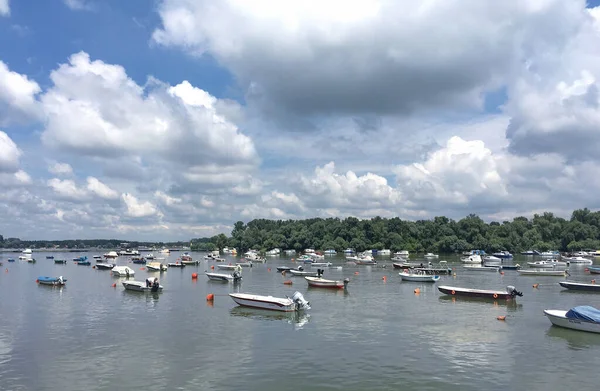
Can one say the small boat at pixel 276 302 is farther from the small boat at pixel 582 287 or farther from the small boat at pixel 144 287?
the small boat at pixel 582 287

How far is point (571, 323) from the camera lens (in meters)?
41.1

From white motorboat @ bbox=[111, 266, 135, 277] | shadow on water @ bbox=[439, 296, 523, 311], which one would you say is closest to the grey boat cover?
shadow on water @ bbox=[439, 296, 523, 311]

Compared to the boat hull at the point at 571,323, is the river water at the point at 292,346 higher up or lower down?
lower down

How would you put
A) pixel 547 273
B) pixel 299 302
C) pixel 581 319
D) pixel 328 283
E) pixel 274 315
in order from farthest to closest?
pixel 547 273 < pixel 328 283 < pixel 299 302 < pixel 274 315 < pixel 581 319

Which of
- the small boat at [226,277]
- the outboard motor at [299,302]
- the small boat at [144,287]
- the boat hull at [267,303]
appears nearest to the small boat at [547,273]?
the small boat at [226,277]

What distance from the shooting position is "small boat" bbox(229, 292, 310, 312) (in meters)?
50.1

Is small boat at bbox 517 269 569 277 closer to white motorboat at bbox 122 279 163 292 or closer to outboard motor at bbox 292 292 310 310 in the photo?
outboard motor at bbox 292 292 310 310

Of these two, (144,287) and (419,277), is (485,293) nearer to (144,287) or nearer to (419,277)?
(419,277)

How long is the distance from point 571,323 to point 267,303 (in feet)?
96.5

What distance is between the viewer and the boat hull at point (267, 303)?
50.2 m

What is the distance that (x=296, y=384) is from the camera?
90.9 ft

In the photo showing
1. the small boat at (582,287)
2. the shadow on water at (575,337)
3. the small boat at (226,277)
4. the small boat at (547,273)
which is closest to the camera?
the shadow on water at (575,337)

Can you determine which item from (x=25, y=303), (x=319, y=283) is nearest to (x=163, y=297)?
(x=25, y=303)

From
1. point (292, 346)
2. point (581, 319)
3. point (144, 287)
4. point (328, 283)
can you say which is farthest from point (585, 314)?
point (144, 287)
